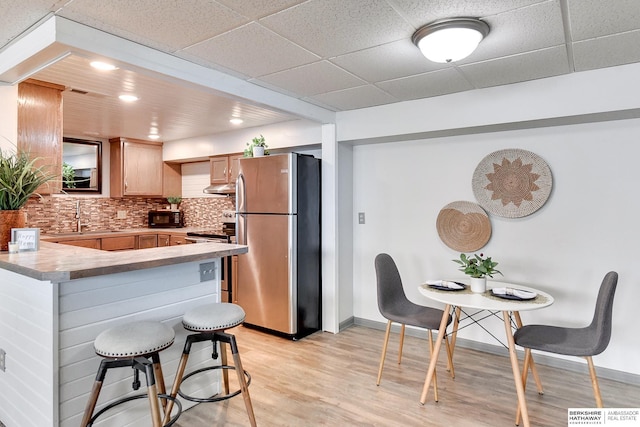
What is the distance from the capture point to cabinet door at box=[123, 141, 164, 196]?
17.0 feet

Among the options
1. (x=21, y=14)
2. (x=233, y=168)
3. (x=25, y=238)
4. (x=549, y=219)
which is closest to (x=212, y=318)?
(x=25, y=238)

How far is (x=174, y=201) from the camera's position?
578cm

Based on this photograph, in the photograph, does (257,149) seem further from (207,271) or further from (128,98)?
(207,271)

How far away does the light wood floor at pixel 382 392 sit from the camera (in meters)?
2.33

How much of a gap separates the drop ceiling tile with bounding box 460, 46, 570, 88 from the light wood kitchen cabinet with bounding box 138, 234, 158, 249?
4385mm

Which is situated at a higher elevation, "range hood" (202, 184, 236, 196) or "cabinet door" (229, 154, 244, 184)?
"cabinet door" (229, 154, 244, 184)

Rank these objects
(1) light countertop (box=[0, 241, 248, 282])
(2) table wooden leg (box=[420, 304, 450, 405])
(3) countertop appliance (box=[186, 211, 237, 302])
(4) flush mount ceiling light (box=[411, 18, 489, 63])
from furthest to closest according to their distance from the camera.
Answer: (3) countertop appliance (box=[186, 211, 237, 302]), (2) table wooden leg (box=[420, 304, 450, 405]), (4) flush mount ceiling light (box=[411, 18, 489, 63]), (1) light countertop (box=[0, 241, 248, 282])

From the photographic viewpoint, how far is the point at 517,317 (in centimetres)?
271

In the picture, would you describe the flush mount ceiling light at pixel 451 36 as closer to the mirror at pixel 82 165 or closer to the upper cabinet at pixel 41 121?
the upper cabinet at pixel 41 121

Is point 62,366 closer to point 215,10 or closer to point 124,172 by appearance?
point 215,10

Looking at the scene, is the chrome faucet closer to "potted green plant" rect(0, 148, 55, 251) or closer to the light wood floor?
"potted green plant" rect(0, 148, 55, 251)

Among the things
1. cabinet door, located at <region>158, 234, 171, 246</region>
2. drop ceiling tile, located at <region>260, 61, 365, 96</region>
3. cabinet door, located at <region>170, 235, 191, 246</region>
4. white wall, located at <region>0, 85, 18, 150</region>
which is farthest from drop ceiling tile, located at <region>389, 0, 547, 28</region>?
cabinet door, located at <region>158, 234, 171, 246</region>

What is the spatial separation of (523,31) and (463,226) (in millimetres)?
1768

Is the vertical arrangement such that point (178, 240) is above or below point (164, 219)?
below
